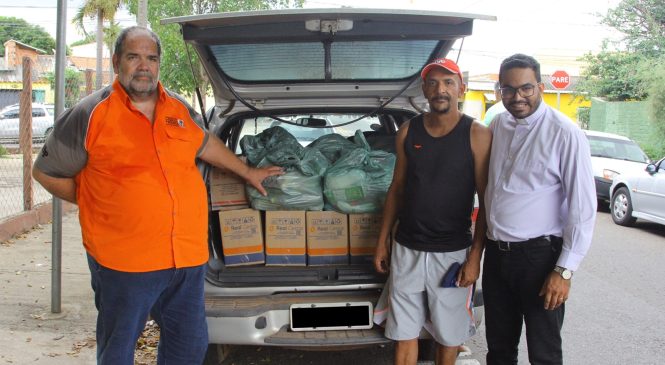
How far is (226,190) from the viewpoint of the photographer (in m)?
3.58

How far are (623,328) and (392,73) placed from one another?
8.89 ft

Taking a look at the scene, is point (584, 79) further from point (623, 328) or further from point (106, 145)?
point (106, 145)

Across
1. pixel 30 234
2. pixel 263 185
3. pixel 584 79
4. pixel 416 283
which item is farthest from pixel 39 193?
pixel 584 79

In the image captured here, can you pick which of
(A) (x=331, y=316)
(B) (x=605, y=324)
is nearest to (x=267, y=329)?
(A) (x=331, y=316)

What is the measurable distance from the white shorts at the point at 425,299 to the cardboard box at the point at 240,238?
837mm

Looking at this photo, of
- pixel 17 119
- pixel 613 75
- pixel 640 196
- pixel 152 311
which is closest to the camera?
pixel 152 311

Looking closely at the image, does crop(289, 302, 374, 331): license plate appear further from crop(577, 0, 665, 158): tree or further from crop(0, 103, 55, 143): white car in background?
crop(577, 0, 665, 158): tree

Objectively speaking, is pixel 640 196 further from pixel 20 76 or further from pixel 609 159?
pixel 20 76

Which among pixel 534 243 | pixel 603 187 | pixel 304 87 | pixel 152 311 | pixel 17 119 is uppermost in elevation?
pixel 304 87

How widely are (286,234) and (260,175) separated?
38 cm

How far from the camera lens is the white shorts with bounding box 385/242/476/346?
3.07 metres

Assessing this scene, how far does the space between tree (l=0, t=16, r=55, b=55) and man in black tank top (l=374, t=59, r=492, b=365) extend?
60892 millimetres

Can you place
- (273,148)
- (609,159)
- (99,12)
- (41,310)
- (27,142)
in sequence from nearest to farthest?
(273,148) → (41,310) → (27,142) → (609,159) → (99,12)

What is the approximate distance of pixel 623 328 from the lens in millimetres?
4734
